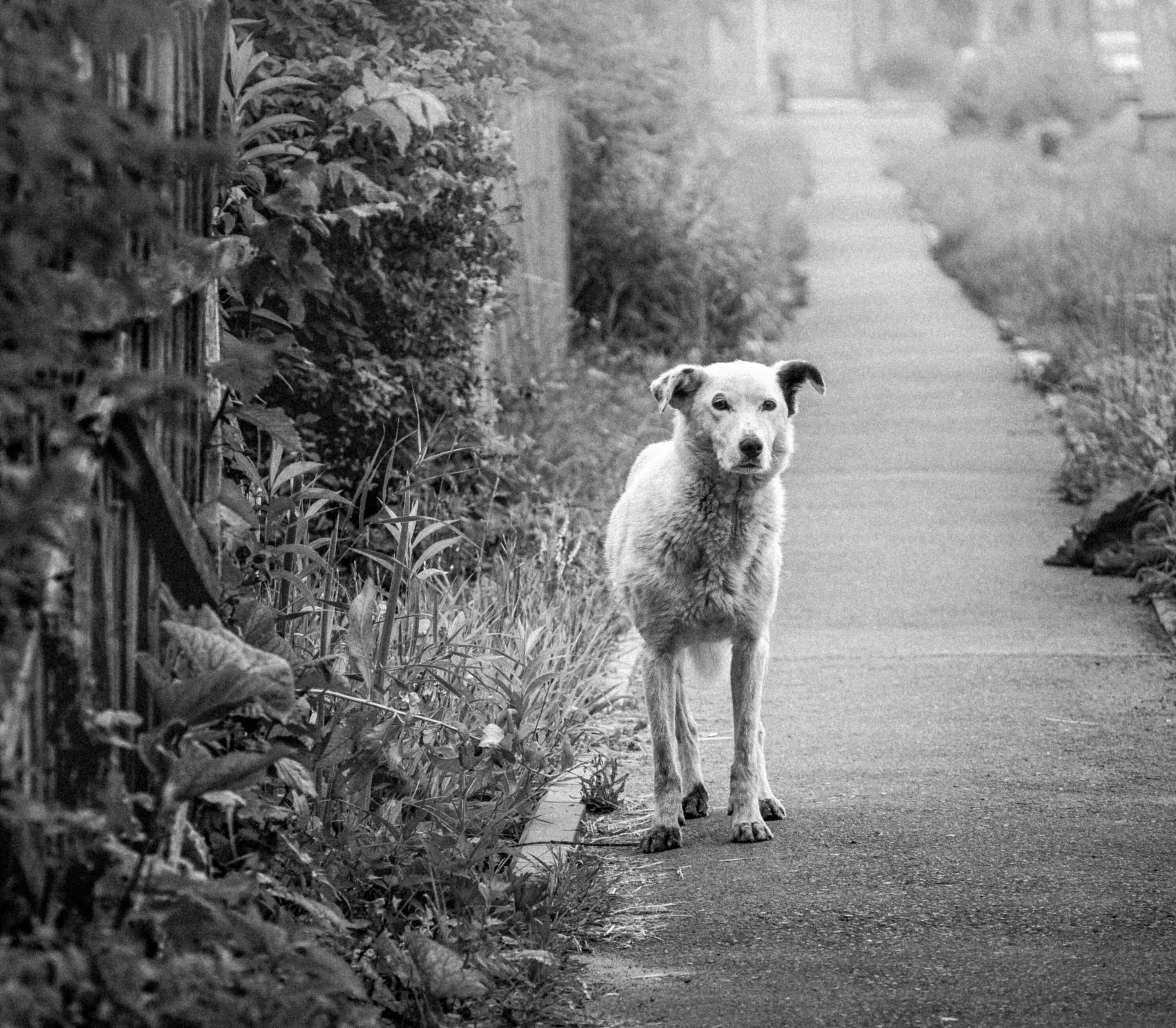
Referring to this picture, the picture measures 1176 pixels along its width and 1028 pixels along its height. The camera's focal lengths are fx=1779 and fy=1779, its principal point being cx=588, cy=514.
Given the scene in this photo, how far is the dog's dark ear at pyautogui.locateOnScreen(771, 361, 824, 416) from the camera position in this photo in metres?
6.38

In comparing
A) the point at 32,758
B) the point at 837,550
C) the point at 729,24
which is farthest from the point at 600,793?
A: the point at 729,24

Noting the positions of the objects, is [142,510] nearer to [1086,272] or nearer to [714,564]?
[714,564]

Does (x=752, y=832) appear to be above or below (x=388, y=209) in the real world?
below

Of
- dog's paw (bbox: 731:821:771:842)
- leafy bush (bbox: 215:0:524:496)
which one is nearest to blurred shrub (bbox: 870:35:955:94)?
leafy bush (bbox: 215:0:524:496)

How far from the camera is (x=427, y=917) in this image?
4.67 m

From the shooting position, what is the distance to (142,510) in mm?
3832

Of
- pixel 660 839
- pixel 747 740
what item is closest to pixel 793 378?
pixel 747 740

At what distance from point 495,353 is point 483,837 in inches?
247

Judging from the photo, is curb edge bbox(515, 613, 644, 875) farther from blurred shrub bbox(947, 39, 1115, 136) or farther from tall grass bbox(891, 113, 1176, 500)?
blurred shrub bbox(947, 39, 1115, 136)

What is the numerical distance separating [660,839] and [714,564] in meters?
0.97

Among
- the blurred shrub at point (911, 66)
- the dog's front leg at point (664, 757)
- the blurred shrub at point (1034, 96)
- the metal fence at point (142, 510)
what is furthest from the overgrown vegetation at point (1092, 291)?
the blurred shrub at point (911, 66)

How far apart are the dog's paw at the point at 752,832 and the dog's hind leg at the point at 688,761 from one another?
38 centimetres

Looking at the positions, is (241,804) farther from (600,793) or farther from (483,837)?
(600,793)

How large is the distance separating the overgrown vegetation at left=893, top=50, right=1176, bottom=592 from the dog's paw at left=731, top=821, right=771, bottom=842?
14.1ft
